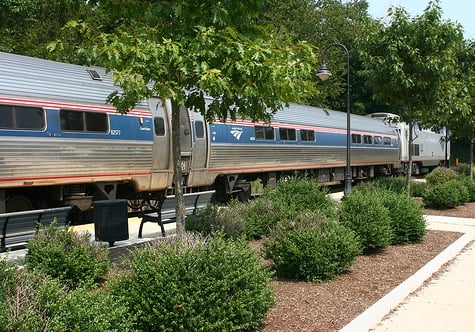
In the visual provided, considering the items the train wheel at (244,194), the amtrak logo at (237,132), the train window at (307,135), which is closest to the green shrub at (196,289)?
the amtrak logo at (237,132)

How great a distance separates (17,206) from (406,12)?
36.5ft

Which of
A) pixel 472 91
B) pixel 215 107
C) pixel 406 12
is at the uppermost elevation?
pixel 406 12

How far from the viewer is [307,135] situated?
20.6 m

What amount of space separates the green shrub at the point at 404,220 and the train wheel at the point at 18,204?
22.9 feet

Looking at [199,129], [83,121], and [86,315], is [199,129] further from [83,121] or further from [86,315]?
[86,315]

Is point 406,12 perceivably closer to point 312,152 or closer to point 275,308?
point 312,152

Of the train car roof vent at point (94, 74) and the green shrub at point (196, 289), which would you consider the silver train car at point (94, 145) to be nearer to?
the train car roof vent at point (94, 74)

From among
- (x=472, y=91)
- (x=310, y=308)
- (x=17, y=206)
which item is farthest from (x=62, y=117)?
(x=472, y=91)

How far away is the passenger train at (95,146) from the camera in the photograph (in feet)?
33.3

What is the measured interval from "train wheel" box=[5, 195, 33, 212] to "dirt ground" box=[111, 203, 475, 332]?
3281 mm

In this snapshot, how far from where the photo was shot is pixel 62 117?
430 inches

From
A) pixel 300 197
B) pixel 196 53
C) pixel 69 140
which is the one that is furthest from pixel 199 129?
pixel 196 53

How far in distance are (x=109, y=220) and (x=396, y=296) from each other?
4.50m

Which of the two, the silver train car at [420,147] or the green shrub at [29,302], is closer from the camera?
the green shrub at [29,302]
